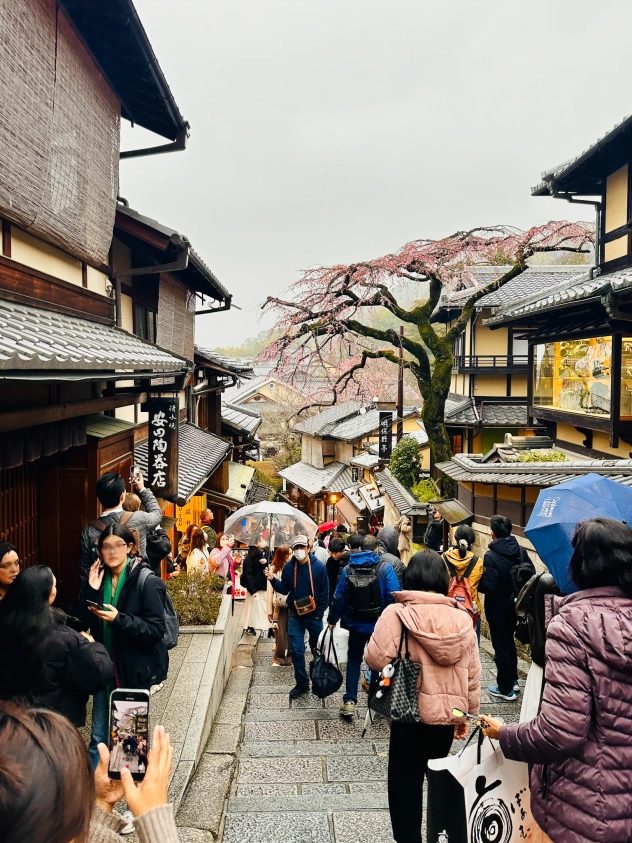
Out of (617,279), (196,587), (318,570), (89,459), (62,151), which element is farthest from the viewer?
(617,279)

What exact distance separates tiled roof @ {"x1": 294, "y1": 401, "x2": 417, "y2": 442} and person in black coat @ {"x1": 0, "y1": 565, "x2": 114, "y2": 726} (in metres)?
30.8

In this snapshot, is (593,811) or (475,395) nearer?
(593,811)

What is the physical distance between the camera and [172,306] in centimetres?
1261

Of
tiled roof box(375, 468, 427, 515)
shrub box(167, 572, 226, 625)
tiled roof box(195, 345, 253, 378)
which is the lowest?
tiled roof box(375, 468, 427, 515)

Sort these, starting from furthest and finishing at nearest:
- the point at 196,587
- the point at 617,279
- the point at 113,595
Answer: the point at 617,279 < the point at 196,587 < the point at 113,595

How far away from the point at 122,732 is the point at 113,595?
4.71 feet

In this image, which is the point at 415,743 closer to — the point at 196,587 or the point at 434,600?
the point at 434,600

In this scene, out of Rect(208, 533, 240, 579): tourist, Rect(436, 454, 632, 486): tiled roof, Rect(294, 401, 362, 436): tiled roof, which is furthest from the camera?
Rect(294, 401, 362, 436): tiled roof

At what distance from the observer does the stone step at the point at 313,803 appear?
4.34 meters

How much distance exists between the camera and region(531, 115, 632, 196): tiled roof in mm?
10219

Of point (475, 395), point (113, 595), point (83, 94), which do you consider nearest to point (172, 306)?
point (83, 94)

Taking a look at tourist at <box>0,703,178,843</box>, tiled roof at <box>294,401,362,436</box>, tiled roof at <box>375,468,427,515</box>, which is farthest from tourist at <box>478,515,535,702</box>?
tiled roof at <box>294,401,362,436</box>

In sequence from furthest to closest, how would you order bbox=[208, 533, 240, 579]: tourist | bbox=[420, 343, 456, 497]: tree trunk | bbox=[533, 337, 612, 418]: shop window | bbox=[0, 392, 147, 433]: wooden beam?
bbox=[420, 343, 456, 497]: tree trunk → bbox=[533, 337, 612, 418]: shop window → bbox=[208, 533, 240, 579]: tourist → bbox=[0, 392, 147, 433]: wooden beam

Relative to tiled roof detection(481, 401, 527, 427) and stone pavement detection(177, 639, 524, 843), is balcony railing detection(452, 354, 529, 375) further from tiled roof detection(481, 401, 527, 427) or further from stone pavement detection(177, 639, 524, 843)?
stone pavement detection(177, 639, 524, 843)
